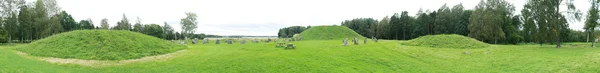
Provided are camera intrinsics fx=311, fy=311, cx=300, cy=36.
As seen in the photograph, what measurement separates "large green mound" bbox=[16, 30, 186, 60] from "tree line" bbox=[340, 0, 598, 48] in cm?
2899

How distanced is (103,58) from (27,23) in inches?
1392

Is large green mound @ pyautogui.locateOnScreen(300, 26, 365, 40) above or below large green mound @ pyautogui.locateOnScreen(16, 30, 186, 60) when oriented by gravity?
above

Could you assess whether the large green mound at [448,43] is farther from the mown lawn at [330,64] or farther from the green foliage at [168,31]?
the green foliage at [168,31]

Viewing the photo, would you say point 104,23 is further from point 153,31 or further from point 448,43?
point 448,43

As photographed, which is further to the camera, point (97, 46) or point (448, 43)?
point (448, 43)

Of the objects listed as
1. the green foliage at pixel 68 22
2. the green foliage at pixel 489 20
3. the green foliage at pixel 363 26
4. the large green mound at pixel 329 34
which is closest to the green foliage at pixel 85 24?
the green foliage at pixel 68 22

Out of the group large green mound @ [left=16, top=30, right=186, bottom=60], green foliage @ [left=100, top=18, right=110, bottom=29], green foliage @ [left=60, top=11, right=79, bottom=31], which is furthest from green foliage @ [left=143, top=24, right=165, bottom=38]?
large green mound @ [left=16, top=30, right=186, bottom=60]

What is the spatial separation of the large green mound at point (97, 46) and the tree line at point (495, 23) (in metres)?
29.0

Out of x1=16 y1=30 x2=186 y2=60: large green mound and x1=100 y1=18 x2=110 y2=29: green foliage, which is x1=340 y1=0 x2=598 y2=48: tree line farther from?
x1=100 y1=18 x2=110 y2=29: green foliage

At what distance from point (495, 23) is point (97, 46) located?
129 ft

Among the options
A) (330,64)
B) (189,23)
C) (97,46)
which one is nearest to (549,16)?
(330,64)

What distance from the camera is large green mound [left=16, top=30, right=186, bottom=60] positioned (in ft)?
51.7

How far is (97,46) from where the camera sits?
1695 cm

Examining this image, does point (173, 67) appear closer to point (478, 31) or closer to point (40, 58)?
point (40, 58)
